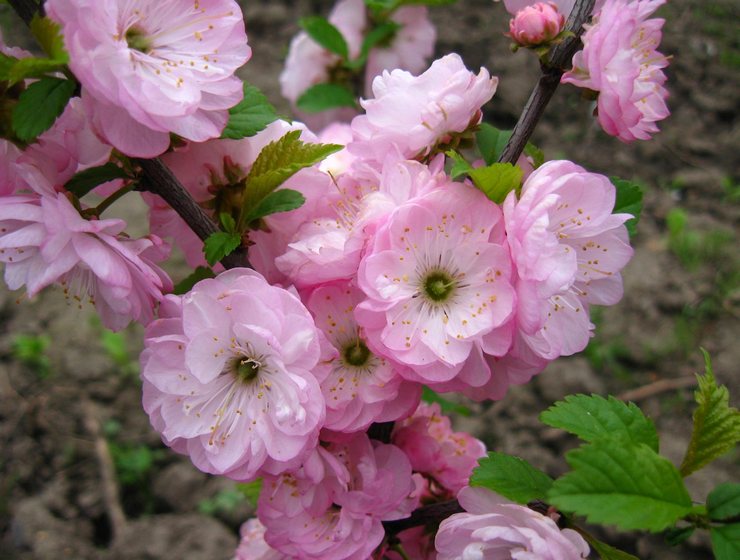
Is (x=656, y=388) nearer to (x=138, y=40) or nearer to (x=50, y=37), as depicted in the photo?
(x=138, y=40)

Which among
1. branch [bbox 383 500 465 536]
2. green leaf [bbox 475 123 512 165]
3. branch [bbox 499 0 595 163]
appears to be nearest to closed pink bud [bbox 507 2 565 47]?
branch [bbox 499 0 595 163]

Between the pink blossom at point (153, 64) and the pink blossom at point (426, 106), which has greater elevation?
the pink blossom at point (153, 64)

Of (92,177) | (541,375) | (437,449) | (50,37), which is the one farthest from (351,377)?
(541,375)

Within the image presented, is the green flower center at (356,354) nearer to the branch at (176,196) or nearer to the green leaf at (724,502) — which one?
the branch at (176,196)

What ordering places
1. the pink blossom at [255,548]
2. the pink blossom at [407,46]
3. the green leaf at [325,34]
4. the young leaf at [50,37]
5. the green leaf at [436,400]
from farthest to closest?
the pink blossom at [407,46], the green leaf at [325,34], the green leaf at [436,400], the pink blossom at [255,548], the young leaf at [50,37]

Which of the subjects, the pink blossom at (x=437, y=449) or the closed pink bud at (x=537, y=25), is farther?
the pink blossom at (x=437, y=449)

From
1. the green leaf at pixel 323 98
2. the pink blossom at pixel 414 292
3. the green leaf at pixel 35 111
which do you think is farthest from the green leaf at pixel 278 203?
the green leaf at pixel 323 98
